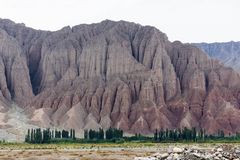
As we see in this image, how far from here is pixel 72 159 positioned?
77250 mm

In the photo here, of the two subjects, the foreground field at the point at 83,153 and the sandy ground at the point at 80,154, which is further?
the foreground field at the point at 83,153

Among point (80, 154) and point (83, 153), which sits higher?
point (83, 153)

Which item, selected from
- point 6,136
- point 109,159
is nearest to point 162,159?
point 109,159

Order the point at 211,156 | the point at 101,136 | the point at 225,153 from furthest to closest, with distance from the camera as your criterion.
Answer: the point at 101,136 < the point at 225,153 < the point at 211,156

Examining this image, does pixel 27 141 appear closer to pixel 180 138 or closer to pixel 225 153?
pixel 180 138

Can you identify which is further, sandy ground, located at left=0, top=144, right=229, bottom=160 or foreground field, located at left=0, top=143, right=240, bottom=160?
foreground field, located at left=0, top=143, right=240, bottom=160

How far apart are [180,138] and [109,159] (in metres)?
82.2

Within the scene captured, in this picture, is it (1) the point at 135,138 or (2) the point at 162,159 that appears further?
(1) the point at 135,138

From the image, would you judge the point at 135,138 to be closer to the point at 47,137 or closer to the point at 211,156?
the point at 47,137

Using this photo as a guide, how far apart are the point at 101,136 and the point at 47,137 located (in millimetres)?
18222

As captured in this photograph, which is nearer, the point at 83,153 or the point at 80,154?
the point at 80,154

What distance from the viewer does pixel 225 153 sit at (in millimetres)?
34969

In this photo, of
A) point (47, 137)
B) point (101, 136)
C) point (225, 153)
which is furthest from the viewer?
point (101, 136)

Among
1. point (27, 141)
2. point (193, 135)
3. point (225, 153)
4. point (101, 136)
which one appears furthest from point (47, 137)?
point (225, 153)
